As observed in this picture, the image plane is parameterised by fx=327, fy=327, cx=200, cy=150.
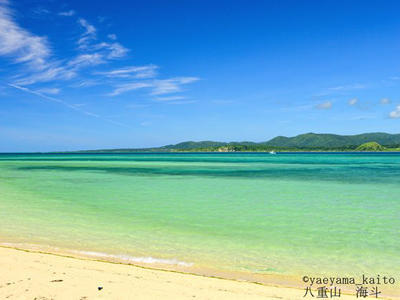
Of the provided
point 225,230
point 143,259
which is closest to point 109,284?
point 143,259

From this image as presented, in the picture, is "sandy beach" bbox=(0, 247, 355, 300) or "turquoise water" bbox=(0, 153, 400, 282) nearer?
"sandy beach" bbox=(0, 247, 355, 300)

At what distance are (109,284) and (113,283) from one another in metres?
0.09

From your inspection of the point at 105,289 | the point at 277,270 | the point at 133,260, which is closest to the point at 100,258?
the point at 133,260

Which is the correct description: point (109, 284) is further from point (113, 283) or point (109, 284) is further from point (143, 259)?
point (143, 259)

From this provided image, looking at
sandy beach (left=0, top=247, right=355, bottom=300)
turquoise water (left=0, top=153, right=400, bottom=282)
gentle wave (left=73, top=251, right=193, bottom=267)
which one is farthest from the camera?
turquoise water (left=0, top=153, right=400, bottom=282)

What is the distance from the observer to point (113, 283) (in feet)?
20.0

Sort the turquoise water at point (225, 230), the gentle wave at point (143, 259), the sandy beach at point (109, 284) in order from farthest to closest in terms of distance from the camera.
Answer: the turquoise water at point (225, 230) < the gentle wave at point (143, 259) < the sandy beach at point (109, 284)

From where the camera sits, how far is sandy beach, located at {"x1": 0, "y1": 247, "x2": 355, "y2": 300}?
5.60 m

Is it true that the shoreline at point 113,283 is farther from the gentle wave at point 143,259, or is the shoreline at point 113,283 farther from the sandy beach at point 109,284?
the gentle wave at point 143,259

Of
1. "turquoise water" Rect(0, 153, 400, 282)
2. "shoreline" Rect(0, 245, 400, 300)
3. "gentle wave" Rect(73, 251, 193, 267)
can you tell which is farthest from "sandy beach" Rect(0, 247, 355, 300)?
"turquoise water" Rect(0, 153, 400, 282)

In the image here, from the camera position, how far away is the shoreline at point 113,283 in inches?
221

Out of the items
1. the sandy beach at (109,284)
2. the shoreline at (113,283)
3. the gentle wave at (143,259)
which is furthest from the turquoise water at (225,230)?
the sandy beach at (109,284)

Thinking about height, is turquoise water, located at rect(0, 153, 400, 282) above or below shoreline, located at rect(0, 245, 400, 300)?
below

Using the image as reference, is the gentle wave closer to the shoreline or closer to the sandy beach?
the shoreline
